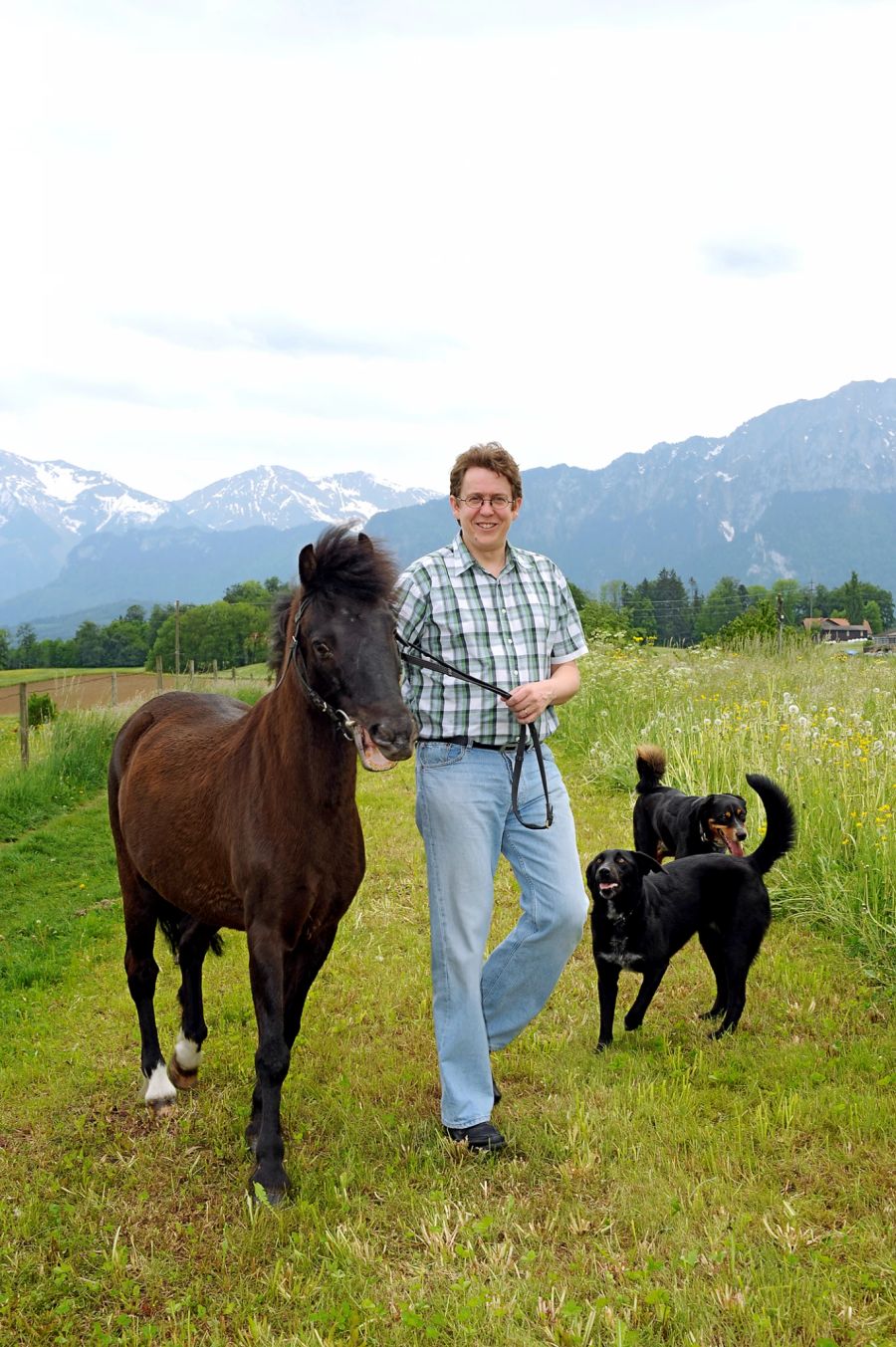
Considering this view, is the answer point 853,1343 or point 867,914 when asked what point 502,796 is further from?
point 867,914

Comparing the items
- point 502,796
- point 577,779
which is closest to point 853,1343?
point 502,796

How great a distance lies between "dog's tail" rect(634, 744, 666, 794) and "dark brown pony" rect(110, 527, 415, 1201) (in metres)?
4.06

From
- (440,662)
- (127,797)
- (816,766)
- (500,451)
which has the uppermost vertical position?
(500,451)

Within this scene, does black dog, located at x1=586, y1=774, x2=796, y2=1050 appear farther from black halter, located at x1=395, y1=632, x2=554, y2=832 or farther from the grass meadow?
black halter, located at x1=395, y1=632, x2=554, y2=832

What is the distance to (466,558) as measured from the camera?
400 centimetres

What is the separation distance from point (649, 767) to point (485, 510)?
168 inches

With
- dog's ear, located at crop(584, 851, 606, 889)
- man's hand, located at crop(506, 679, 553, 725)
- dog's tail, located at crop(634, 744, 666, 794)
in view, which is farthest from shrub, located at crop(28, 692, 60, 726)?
man's hand, located at crop(506, 679, 553, 725)

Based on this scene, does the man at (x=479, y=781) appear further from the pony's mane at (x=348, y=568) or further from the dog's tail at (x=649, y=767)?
the dog's tail at (x=649, y=767)

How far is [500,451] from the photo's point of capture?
3.95m

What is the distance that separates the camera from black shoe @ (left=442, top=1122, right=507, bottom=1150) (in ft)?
12.4

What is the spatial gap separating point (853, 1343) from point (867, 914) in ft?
11.6

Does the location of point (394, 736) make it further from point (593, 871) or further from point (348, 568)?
point (593, 871)

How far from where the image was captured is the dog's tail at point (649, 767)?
24.8 feet

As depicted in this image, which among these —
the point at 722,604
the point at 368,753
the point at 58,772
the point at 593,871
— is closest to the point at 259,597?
the point at 722,604
